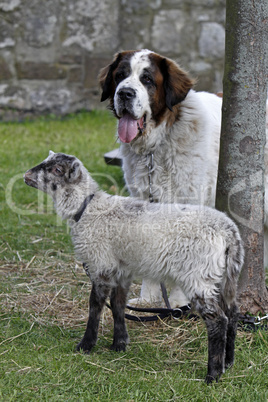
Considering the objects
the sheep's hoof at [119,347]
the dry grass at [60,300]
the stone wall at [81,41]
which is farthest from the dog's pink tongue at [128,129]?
the stone wall at [81,41]

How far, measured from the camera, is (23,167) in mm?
7367

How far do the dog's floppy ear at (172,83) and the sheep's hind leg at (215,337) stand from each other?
5.04ft

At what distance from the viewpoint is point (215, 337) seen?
2.95 meters

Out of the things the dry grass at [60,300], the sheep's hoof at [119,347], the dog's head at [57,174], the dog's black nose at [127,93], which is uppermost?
the dog's black nose at [127,93]

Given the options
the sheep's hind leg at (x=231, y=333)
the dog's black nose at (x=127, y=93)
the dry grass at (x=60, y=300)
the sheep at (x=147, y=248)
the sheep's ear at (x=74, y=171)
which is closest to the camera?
the sheep at (x=147, y=248)

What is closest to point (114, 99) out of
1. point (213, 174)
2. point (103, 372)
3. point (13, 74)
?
point (213, 174)

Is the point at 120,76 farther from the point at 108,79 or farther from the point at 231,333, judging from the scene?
the point at 231,333

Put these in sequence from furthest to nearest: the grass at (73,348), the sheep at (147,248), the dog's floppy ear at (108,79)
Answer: the dog's floppy ear at (108,79)
the sheep at (147,248)
the grass at (73,348)

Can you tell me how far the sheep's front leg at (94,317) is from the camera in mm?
3293

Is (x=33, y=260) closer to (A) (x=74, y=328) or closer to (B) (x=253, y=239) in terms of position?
(A) (x=74, y=328)

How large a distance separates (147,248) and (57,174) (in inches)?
30.0

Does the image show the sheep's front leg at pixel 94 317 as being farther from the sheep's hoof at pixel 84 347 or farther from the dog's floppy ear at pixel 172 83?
the dog's floppy ear at pixel 172 83

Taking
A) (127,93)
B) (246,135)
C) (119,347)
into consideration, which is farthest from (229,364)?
(127,93)

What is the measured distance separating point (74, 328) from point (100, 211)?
2.69 ft
